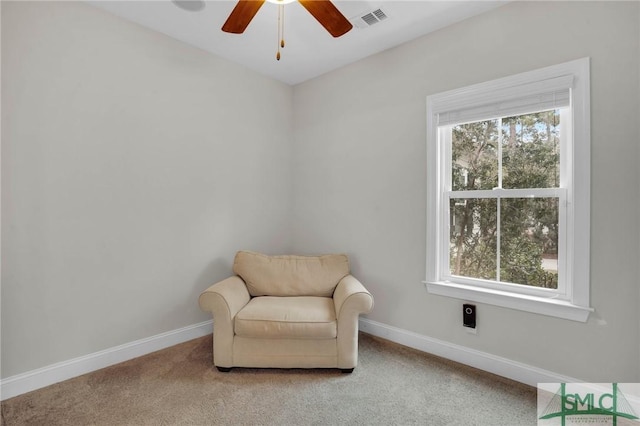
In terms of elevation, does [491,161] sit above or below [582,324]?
above

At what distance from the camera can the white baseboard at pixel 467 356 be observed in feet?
6.71

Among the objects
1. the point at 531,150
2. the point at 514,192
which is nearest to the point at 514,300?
the point at 514,192

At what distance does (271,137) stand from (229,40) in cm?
103

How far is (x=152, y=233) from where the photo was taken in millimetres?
2553

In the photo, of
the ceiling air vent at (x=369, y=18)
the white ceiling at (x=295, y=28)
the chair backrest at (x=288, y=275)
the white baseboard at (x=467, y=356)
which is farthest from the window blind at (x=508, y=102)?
the white baseboard at (x=467, y=356)

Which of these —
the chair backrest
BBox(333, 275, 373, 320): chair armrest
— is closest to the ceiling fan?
BBox(333, 275, 373, 320): chair armrest

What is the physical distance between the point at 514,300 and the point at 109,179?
303 centimetres

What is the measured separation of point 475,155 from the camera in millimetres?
2463

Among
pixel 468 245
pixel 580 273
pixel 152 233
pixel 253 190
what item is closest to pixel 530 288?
pixel 580 273

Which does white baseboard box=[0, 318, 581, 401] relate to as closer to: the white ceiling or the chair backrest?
the chair backrest

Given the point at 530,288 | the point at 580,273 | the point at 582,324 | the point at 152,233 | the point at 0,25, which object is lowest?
the point at 582,324

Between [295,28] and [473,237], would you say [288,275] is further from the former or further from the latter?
[295,28]

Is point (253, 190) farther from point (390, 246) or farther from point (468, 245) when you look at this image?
point (468, 245)

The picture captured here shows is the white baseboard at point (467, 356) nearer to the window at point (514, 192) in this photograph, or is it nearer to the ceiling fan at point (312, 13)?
the window at point (514, 192)
